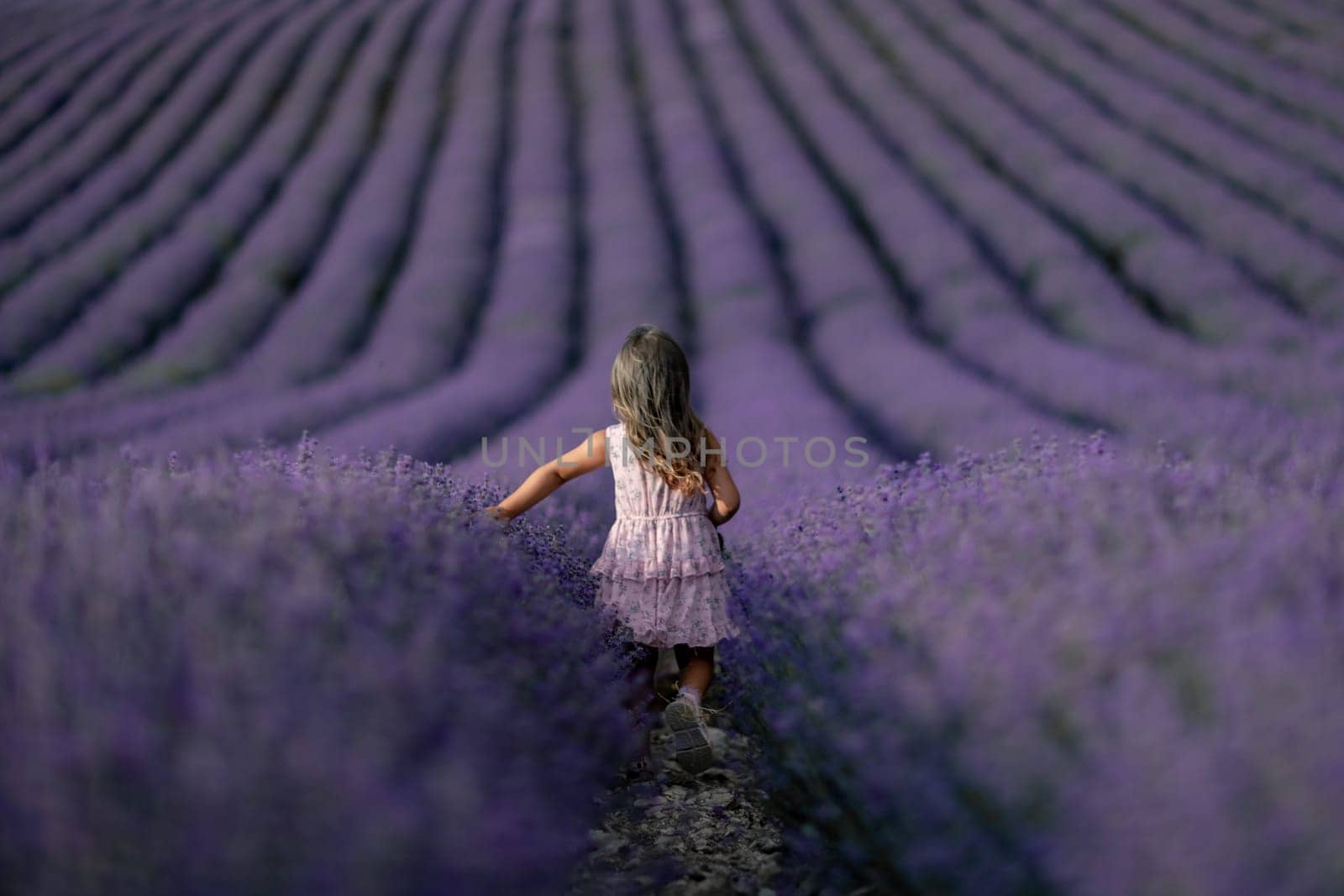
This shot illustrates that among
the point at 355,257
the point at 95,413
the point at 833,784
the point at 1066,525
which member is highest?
the point at 355,257

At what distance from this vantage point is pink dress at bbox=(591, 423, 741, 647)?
2.39 metres

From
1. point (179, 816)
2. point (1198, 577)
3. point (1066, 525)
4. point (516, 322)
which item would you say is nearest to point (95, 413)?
point (516, 322)

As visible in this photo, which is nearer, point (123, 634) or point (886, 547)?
point (123, 634)

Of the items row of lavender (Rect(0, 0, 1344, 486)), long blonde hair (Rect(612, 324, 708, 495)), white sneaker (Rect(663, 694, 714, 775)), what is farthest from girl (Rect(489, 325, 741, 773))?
row of lavender (Rect(0, 0, 1344, 486))

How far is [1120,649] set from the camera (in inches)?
46.4

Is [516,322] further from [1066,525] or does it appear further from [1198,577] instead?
[1198,577]

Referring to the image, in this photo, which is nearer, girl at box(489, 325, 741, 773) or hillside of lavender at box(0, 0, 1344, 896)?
hillside of lavender at box(0, 0, 1344, 896)

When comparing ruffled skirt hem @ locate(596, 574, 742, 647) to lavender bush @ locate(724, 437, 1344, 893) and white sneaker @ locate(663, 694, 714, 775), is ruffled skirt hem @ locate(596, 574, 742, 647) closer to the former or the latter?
white sneaker @ locate(663, 694, 714, 775)

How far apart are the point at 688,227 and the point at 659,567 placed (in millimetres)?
3362

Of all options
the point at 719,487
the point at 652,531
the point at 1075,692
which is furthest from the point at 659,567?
the point at 1075,692

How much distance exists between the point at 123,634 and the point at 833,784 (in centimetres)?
112

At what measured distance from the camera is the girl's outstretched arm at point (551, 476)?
2.37 m

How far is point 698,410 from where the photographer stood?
3.77m

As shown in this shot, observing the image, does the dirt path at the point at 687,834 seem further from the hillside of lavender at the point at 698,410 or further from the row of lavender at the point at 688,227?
the row of lavender at the point at 688,227
